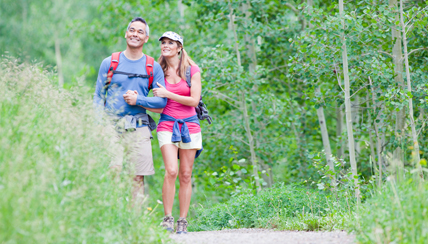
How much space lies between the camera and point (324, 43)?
598cm

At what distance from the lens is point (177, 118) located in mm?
4707

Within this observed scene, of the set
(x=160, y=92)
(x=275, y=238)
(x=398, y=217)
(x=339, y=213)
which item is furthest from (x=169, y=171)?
(x=398, y=217)

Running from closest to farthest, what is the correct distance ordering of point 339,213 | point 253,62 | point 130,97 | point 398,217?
1. point 398,217
2. point 130,97
3. point 339,213
4. point 253,62

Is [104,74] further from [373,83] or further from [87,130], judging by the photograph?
[373,83]

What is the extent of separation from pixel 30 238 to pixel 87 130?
1.12 m

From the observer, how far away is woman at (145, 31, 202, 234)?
4.64m

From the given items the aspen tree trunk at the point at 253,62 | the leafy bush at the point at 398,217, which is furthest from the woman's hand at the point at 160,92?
the aspen tree trunk at the point at 253,62

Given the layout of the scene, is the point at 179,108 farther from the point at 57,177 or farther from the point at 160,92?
the point at 57,177

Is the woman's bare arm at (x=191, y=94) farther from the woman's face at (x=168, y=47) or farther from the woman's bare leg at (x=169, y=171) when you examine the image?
the woman's bare leg at (x=169, y=171)

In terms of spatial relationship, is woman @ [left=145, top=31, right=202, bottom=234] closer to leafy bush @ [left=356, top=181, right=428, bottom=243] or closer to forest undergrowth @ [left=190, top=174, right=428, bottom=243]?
forest undergrowth @ [left=190, top=174, right=428, bottom=243]

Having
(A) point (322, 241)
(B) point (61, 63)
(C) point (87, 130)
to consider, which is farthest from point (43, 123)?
(B) point (61, 63)

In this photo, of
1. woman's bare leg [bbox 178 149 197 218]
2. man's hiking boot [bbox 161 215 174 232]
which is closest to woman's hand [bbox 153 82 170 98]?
woman's bare leg [bbox 178 149 197 218]

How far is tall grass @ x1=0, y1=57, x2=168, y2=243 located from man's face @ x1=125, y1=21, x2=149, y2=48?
92 centimetres

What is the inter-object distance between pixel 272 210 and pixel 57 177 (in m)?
3.28
